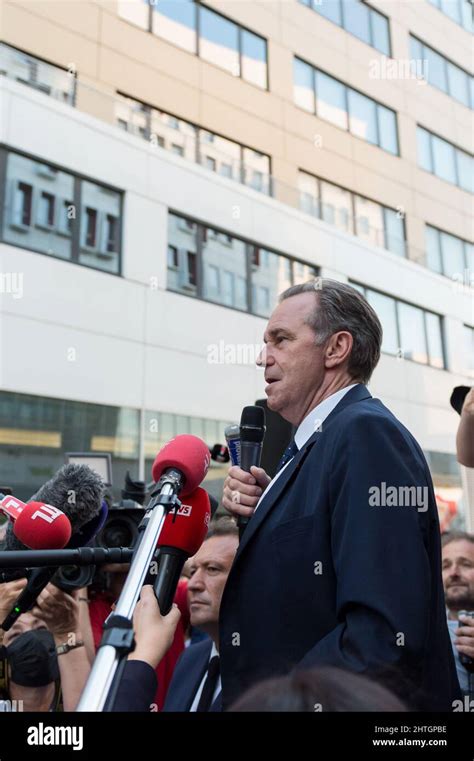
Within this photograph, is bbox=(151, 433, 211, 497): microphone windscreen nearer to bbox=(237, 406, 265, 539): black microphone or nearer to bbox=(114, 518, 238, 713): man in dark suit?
bbox=(237, 406, 265, 539): black microphone

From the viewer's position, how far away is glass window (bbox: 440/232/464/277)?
18758 millimetres

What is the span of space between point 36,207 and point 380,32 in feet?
37.5

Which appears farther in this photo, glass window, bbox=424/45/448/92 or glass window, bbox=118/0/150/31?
glass window, bbox=424/45/448/92

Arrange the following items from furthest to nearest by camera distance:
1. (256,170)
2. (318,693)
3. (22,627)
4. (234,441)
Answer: (256,170) → (22,627) → (234,441) → (318,693)

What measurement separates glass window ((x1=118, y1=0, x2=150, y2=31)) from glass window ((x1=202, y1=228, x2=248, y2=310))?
3.74 m

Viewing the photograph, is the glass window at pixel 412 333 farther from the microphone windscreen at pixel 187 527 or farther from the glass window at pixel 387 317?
the microphone windscreen at pixel 187 527

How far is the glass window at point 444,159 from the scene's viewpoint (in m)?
19.2

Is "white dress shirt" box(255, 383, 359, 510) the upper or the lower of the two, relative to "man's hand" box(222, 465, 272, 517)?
upper

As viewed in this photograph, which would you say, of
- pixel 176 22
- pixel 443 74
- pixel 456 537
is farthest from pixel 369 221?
pixel 456 537

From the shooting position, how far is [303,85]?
16.0m

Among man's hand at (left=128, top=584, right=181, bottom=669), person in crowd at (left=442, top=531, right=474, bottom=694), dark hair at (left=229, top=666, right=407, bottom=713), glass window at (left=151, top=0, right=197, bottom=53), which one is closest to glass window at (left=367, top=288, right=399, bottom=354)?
glass window at (left=151, top=0, right=197, bottom=53)

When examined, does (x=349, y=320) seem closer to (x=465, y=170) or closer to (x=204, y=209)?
(x=204, y=209)

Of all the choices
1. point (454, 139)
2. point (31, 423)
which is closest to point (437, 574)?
point (31, 423)

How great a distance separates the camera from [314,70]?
16.5 m
